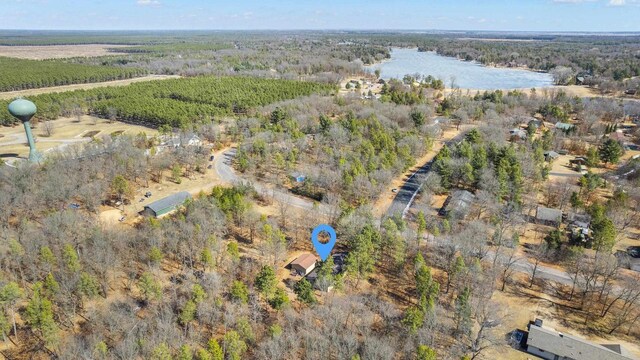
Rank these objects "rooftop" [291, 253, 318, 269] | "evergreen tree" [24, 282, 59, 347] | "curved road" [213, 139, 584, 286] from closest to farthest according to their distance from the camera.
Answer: "evergreen tree" [24, 282, 59, 347] < "rooftop" [291, 253, 318, 269] < "curved road" [213, 139, 584, 286]

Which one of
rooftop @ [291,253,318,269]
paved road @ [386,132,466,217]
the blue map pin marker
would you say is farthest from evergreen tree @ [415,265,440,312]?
paved road @ [386,132,466,217]

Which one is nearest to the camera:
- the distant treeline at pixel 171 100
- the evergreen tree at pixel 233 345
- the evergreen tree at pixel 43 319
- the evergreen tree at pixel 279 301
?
the evergreen tree at pixel 233 345

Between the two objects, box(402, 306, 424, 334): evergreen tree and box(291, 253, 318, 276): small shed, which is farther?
box(291, 253, 318, 276): small shed

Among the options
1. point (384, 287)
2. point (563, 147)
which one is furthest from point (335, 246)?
point (563, 147)

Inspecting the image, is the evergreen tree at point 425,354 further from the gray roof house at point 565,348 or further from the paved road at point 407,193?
the paved road at point 407,193

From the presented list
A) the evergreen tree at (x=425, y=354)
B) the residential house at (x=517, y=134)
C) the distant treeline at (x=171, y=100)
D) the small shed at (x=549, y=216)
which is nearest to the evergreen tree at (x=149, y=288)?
the evergreen tree at (x=425, y=354)

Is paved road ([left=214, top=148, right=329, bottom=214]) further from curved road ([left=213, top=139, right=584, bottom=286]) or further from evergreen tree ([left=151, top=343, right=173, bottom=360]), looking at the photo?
evergreen tree ([left=151, top=343, right=173, bottom=360])
